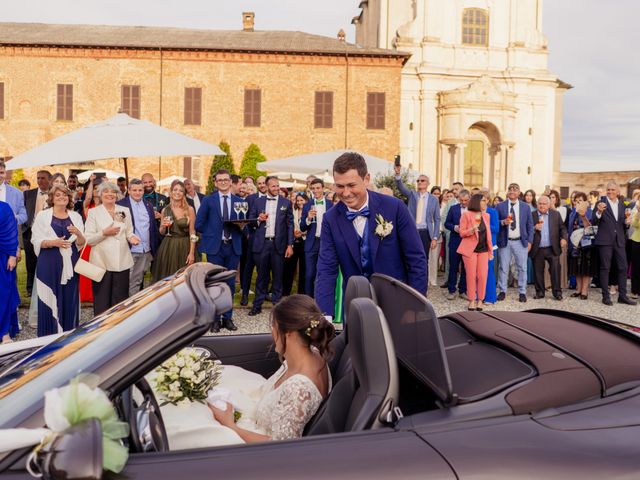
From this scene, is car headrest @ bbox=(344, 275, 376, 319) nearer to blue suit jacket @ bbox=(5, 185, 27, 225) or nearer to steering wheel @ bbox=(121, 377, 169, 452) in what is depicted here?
steering wheel @ bbox=(121, 377, 169, 452)

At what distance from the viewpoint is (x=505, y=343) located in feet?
9.67

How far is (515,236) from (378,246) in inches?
331

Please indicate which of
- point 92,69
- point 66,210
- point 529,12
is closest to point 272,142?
point 92,69

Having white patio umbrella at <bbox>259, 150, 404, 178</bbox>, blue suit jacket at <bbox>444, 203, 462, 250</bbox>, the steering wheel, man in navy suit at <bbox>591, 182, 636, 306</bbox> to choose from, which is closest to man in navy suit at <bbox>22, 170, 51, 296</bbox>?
white patio umbrella at <bbox>259, 150, 404, 178</bbox>

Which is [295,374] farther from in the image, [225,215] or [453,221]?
[453,221]

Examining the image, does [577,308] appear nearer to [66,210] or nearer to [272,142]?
[66,210]

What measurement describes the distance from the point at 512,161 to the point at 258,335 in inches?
1749

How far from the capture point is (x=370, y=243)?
5.37 metres

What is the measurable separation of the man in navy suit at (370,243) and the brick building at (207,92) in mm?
36162

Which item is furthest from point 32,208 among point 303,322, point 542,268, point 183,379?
point 183,379

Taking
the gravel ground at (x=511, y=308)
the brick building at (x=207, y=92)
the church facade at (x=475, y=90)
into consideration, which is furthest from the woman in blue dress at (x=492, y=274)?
the church facade at (x=475, y=90)

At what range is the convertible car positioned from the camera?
2.12 m

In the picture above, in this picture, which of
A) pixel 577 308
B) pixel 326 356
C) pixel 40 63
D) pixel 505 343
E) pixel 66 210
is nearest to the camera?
pixel 505 343

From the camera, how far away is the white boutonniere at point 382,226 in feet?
17.4
